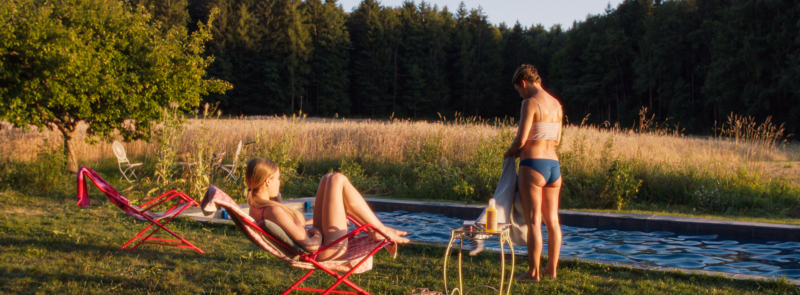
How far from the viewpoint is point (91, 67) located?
846 centimetres

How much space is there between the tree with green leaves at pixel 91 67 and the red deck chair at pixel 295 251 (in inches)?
211

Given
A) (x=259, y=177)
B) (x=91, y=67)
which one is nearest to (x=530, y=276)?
(x=259, y=177)

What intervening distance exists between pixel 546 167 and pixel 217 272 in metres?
2.46

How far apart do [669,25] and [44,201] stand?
40.0m

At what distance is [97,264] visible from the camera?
3.98m

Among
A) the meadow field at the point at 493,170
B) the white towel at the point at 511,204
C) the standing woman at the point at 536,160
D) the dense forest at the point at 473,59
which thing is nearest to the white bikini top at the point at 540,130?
the standing woman at the point at 536,160

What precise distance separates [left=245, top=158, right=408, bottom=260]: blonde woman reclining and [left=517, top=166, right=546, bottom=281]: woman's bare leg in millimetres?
948

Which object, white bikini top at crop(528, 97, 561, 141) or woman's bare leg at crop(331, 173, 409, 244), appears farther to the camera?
white bikini top at crop(528, 97, 561, 141)

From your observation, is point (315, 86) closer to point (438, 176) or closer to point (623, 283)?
point (438, 176)

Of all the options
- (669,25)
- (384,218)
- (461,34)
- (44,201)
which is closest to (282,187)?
(384,218)

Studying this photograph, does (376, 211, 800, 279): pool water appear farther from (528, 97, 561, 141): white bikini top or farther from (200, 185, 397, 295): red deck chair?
(200, 185, 397, 295): red deck chair

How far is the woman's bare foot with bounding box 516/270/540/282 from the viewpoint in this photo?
12.2ft

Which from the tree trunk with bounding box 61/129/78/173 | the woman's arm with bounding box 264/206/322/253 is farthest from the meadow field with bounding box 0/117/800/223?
the woman's arm with bounding box 264/206/322/253

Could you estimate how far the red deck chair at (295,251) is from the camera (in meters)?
2.90
